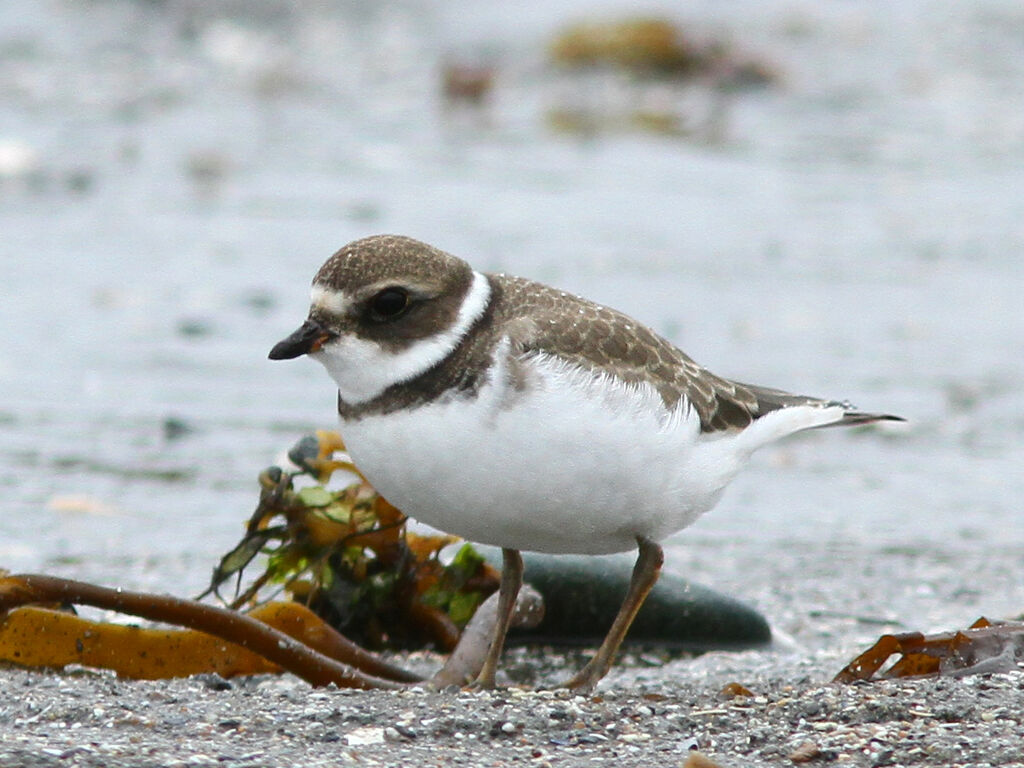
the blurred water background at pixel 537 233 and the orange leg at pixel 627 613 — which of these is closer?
the orange leg at pixel 627 613

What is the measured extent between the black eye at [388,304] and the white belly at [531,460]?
25 centimetres

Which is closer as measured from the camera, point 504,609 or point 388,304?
point 388,304

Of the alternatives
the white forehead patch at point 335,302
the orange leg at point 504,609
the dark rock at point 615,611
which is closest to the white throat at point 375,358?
the white forehead patch at point 335,302

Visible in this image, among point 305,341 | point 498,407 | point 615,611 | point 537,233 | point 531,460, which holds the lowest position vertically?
point 615,611

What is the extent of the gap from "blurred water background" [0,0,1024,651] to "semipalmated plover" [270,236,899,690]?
4.67 feet

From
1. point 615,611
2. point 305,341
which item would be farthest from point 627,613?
point 305,341

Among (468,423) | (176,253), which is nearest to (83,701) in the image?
(468,423)

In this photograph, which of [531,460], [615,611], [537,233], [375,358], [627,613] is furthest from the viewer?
[537,233]

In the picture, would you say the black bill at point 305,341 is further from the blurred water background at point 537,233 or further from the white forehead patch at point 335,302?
the blurred water background at point 537,233

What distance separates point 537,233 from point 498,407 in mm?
6095

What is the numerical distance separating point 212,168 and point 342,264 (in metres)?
7.46

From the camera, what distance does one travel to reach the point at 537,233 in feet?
31.4

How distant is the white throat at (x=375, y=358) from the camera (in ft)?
11.9

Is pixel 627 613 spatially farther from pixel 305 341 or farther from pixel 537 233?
pixel 537 233
